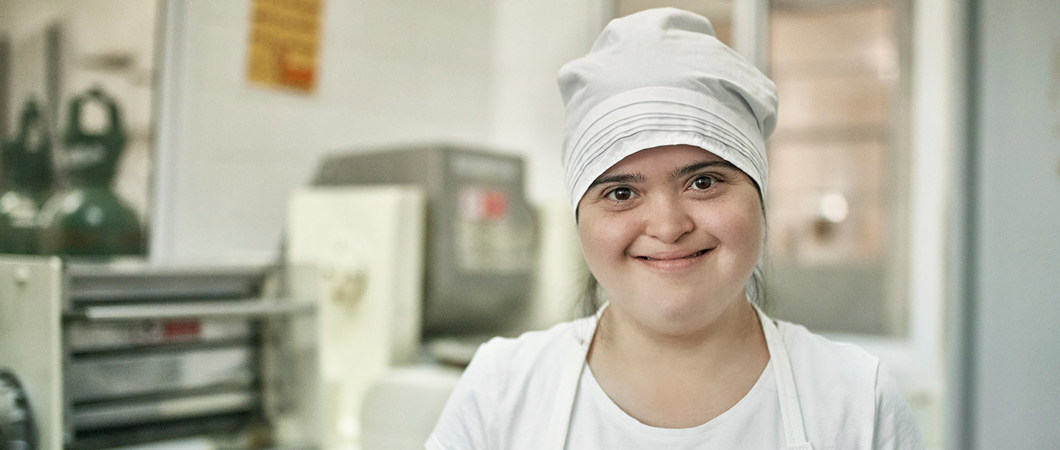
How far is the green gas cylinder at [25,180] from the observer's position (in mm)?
1619

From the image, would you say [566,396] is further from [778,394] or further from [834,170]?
[834,170]

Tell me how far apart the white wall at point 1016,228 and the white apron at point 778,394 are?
23.3 inches

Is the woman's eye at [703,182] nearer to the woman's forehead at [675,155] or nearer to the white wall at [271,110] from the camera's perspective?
the woman's forehead at [675,155]

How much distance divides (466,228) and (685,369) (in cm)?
115

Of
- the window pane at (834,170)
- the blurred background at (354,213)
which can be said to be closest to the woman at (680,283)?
the blurred background at (354,213)

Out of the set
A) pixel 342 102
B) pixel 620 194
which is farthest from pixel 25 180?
pixel 620 194

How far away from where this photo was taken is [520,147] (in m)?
2.89

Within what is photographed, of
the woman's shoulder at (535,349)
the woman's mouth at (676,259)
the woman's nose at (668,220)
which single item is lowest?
the woman's shoulder at (535,349)

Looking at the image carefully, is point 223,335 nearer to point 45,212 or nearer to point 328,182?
point 45,212

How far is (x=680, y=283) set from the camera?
0.75 m

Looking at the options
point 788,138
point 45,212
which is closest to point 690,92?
point 45,212

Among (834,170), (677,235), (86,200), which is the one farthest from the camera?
(834,170)

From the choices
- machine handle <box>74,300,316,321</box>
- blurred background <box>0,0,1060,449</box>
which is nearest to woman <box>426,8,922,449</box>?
blurred background <box>0,0,1060,449</box>

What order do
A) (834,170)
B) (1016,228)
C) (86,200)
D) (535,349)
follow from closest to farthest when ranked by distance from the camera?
(535,349), (1016,228), (86,200), (834,170)
